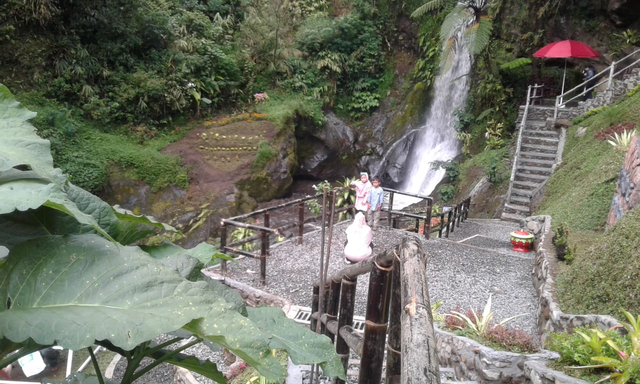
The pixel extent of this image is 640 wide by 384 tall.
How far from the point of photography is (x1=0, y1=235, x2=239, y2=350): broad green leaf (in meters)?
0.80

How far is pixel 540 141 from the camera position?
12.7 metres

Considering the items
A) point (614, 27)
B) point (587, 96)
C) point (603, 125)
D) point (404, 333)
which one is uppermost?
point (614, 27)

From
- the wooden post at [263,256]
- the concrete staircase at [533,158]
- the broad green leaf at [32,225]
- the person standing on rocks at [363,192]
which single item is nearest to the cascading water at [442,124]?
the concrete staircase at [533,158]

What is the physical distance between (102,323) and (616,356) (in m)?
3.04

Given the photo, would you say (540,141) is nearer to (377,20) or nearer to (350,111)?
(350,111)

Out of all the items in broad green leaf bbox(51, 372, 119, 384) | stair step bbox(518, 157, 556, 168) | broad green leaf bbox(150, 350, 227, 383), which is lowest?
stair step bbox(518, 157, 556, 168)

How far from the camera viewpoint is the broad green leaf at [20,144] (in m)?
0.94

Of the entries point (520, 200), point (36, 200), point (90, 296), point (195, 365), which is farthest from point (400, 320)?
point (520, 200)

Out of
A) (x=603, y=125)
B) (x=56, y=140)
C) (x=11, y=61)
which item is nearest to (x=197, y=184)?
(x=56, y=140)

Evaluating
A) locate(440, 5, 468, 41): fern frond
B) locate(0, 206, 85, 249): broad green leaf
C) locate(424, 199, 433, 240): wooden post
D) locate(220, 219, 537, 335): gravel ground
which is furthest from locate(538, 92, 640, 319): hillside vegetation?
locate(440, 5, 468, 41): fern frond

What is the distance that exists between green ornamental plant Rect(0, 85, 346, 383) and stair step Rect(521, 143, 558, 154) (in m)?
12.9

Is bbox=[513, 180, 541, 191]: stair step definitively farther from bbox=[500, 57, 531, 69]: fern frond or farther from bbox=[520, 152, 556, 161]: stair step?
bbox=[500, 57, 531, 69]: fern frond

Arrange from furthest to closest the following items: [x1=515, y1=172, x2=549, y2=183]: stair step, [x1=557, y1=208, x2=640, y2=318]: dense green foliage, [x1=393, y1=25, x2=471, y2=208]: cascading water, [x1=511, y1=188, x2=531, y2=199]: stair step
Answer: [x1=393, y1=25, x2=471, y2=208]: cascading water, [x1=515, y1=172, x2=549, y2=183]: stair step, [x1=511, y1=188, x2=531, y2=199]: stair step, [x1=557, y1=208, x2=640, y2=318]: dense green foliage

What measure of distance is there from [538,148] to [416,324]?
12.8 metres
